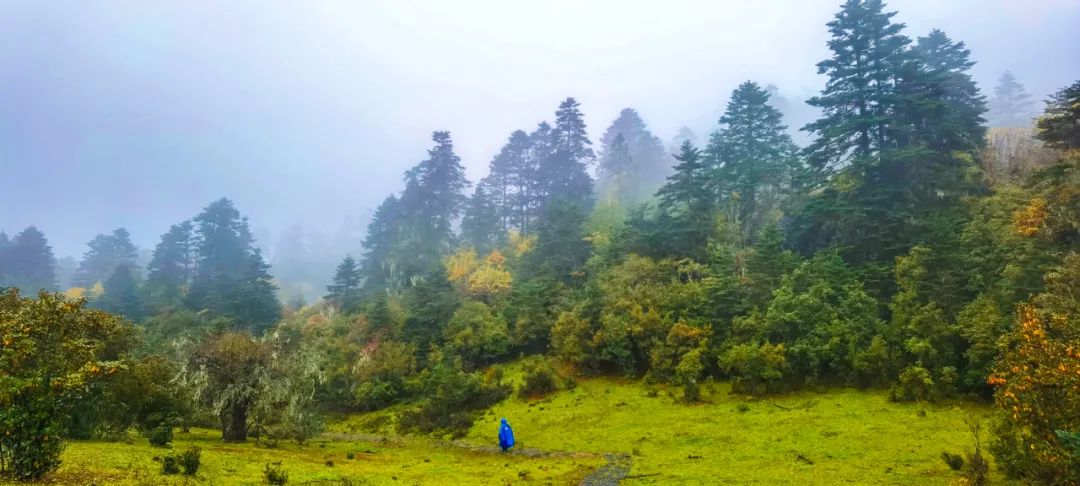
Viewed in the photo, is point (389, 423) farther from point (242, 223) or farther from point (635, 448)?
point (242, 223)

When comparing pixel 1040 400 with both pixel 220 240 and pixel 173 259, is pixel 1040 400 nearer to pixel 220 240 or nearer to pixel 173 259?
pixel 220 240

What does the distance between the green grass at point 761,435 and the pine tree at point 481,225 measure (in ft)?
133

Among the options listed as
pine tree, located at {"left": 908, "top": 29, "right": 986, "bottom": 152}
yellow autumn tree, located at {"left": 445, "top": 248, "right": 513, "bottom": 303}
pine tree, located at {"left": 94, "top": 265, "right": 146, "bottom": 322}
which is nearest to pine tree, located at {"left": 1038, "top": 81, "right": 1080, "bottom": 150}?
pine tree, located at {"left": 908, "top": 29, "right": 986, "bottom": 152}

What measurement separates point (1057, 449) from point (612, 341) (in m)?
23.9

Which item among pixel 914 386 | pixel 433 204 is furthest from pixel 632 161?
pixel 914 386

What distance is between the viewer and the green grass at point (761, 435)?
17062 mm

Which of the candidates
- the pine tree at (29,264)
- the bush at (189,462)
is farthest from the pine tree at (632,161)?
the pine tree at (29,264)

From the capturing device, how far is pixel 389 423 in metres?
36.5

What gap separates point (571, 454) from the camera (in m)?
24.0

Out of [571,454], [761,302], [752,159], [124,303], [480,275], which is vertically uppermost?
[752,159]

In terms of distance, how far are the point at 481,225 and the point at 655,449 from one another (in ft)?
167

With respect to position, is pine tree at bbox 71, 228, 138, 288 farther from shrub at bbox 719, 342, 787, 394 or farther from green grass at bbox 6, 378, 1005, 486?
shrub at bbox 719, 342, 787, 394

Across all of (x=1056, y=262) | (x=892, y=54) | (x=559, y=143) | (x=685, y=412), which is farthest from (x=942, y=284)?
(x=559, y=143)

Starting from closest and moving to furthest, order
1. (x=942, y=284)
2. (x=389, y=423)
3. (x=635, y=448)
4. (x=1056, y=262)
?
1. (x=1056, y=262)
2. (x=635, y=448)
3. (x=942, y=284)
4. (x=389, y=423)
